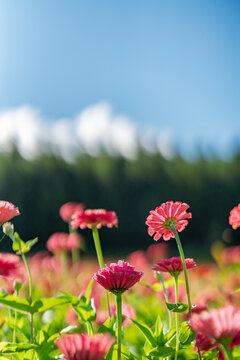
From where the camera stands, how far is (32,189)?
42.9 ft

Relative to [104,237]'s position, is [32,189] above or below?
above

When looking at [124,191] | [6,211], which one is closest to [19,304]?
[6,211]

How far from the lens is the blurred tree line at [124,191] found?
12453 millimetres

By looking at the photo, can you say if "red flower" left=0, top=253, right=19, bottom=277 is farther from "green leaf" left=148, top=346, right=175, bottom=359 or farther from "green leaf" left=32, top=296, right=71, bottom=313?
"green leaf" left=148, top=346, right=175, bottom=359

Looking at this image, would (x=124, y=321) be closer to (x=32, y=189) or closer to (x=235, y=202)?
(x=32, y=189)

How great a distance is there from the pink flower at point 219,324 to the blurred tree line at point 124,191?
10.8 m

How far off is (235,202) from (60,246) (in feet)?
45.0

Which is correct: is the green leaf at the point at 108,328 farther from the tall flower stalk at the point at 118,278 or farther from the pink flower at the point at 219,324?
the pink flower at the point at 219,324

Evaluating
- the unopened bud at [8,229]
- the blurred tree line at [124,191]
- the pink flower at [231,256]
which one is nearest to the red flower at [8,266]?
the unopened bud at [8,229]

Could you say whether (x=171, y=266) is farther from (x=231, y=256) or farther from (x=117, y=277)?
(x=231, y=256)

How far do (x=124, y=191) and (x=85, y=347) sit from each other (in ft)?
44.3

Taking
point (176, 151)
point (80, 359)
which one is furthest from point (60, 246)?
point (176, 151)

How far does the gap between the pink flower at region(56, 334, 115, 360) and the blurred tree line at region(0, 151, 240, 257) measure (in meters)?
10.8

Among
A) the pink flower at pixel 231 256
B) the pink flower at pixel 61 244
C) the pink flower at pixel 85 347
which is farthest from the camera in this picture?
the pink flower at pixel 231 256
